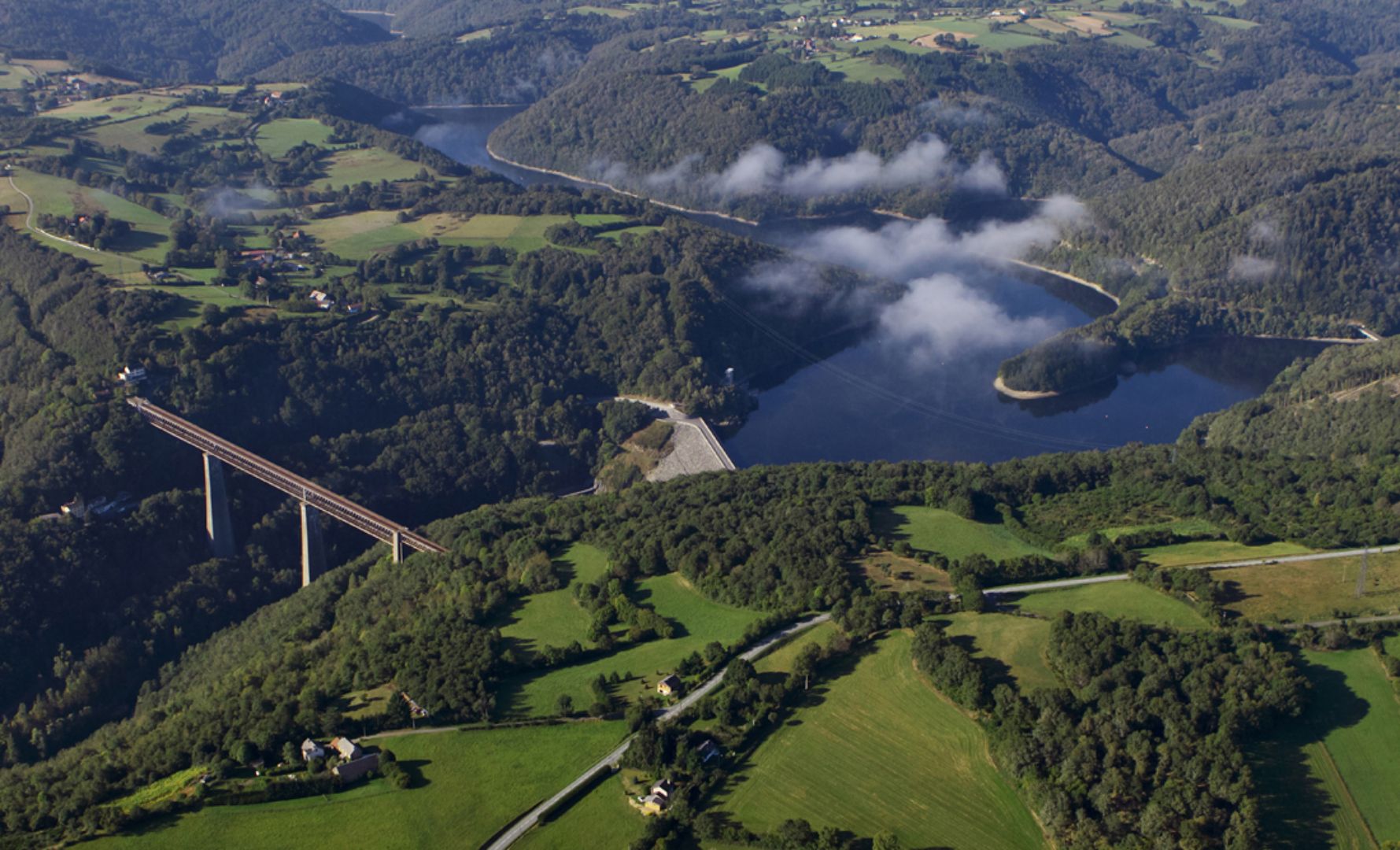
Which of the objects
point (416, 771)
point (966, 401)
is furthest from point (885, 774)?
point (966, 401)

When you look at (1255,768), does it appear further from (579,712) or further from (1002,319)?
(1002,319)

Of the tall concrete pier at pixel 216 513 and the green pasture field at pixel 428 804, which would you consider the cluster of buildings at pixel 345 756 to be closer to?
the green pasture field at pixel 428 804

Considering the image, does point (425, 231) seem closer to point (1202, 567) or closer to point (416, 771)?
point (416, 771)

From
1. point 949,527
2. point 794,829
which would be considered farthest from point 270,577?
point 794,829

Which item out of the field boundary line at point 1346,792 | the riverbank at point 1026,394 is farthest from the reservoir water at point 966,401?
the field boundary line at point 1346,792

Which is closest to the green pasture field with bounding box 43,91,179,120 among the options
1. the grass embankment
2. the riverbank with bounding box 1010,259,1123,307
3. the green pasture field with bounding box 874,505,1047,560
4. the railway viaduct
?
the railway viaduct

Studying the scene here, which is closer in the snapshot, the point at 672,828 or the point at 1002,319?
the point at 672,828

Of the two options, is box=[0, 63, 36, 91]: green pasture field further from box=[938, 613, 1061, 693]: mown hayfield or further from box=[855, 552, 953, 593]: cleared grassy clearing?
box=[938, 613, 1061, 693]: mown hayfield
